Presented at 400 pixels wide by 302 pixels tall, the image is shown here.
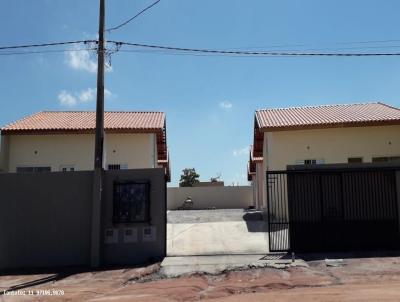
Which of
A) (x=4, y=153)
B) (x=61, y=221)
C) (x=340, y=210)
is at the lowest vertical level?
(x=61, y=221)

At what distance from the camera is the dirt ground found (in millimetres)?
8633

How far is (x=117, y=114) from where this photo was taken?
25.6m

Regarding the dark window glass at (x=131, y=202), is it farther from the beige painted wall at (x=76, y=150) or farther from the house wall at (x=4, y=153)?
the house wall at (x=4, y=153)

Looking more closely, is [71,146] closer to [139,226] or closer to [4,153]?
[4,153]

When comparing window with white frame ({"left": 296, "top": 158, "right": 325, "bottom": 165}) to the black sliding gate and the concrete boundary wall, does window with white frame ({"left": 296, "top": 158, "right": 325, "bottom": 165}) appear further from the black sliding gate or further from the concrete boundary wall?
the concrete boundary wall

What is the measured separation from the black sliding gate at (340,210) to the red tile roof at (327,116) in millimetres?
7486

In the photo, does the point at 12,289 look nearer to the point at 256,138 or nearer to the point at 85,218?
the point at 85,218

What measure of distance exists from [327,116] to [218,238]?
9.80m

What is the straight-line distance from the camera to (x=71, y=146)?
22766mm

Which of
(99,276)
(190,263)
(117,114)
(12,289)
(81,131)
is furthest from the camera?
(117,114)

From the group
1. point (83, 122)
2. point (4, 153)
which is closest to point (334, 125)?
point (83, 122)

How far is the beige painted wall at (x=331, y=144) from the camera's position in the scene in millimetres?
21922

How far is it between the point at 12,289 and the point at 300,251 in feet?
25.1

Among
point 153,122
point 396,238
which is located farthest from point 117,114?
point 396,238
